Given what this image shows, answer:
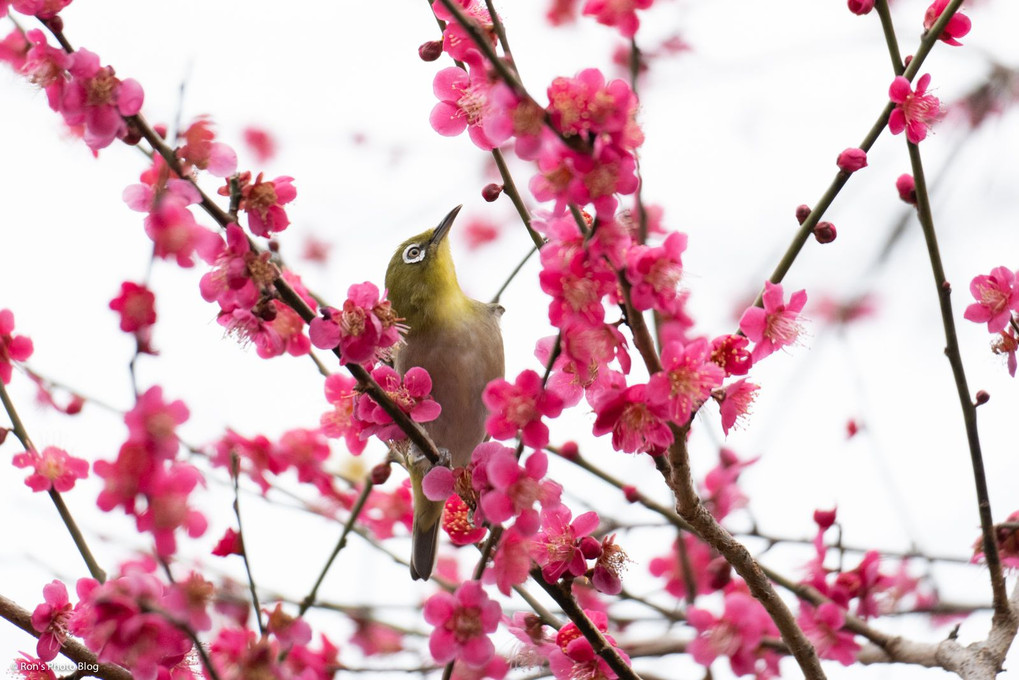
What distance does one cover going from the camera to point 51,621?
2291 millimetres

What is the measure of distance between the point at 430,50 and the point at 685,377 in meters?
0.93

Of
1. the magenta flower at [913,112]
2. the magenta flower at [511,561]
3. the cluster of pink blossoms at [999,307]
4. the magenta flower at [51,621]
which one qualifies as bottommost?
the magenta flower at [51,621]

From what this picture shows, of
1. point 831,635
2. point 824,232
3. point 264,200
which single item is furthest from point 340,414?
point 831,635

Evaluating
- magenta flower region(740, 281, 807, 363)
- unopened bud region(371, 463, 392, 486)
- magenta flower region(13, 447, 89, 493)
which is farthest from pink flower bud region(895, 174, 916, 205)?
magenta flower region(13, 447, 89, 493)

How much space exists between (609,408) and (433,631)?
64 centimetres

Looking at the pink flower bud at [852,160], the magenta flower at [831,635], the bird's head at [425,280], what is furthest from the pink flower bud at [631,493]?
the pink flower bud at [852,160]

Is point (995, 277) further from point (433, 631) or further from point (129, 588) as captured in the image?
point (129, 588)

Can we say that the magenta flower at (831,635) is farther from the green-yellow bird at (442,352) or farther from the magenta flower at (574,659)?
the green-yellow bird at (442,352)

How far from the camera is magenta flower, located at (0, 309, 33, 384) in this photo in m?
2.67

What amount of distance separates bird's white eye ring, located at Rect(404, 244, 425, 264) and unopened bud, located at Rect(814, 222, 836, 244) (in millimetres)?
2161

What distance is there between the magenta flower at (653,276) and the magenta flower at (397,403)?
0.67 meters

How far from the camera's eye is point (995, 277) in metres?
2.34

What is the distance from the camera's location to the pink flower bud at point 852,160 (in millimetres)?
1988

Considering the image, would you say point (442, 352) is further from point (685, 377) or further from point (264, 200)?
point (685, 377)
